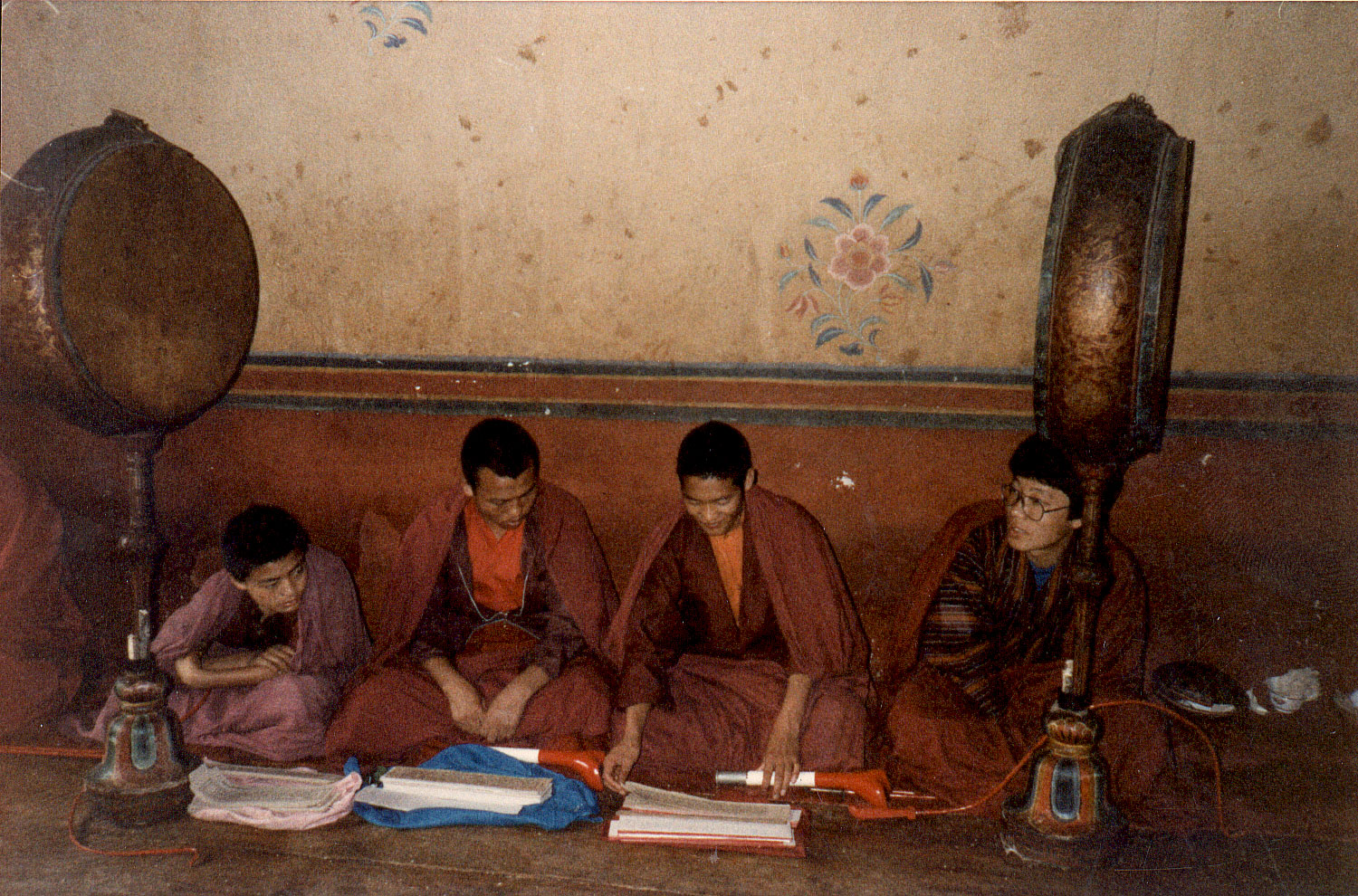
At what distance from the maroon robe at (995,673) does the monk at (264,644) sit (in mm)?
1999

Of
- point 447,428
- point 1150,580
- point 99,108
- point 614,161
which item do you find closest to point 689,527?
point 447,428

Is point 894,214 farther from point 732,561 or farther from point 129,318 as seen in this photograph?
point 129,318

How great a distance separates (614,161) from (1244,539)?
2.75 metres

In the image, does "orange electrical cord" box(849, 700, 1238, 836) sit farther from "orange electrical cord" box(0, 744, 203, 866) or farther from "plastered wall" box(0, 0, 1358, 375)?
"orange electrical cord" box(0, 744, 203, 866)

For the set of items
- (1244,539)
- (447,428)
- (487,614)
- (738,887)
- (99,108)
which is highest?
(99,108)

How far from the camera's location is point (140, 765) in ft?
9.87

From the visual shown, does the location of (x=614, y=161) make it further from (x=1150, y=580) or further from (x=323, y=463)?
(x=1150, y=580)

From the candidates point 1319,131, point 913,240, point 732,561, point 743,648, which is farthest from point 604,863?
point 1319,131

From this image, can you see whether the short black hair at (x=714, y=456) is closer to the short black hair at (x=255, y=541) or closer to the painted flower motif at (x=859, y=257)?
the painted flower motif at (x=859, y=257)

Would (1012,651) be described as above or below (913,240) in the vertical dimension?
below

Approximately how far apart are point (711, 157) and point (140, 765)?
2821 mm

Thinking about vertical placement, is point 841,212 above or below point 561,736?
above

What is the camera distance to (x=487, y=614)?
3.71 m

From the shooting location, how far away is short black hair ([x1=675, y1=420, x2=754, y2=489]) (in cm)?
321
